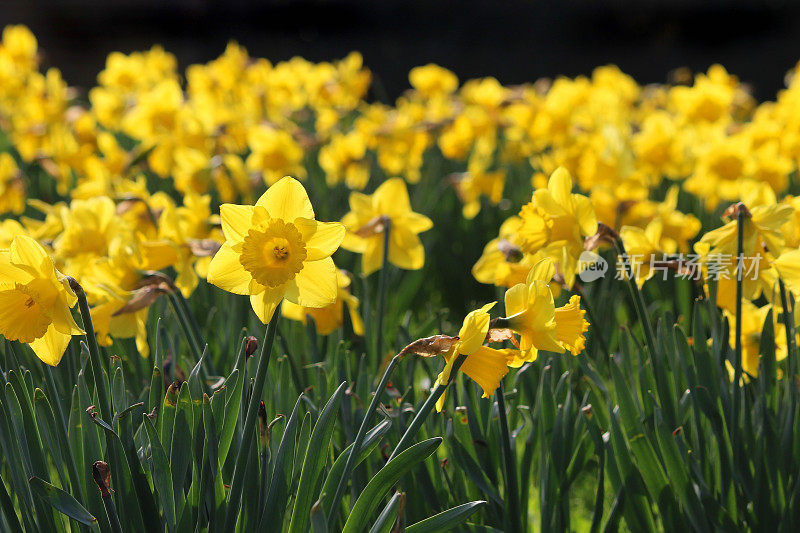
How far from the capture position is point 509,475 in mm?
1312

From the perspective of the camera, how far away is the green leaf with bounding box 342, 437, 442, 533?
3.41 feet

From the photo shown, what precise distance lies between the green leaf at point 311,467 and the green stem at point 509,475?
11.3 inches

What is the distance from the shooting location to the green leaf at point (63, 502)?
3.47ft

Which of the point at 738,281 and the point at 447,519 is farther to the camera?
the point at 738,281

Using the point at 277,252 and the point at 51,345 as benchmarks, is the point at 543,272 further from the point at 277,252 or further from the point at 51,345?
the point at 51,345

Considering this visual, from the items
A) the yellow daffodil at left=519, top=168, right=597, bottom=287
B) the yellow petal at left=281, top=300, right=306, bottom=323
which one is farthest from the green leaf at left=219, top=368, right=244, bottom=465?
the yellow daffodil at left=519, top=168, right=597, bottom=287

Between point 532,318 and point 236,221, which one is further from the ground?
point 236,221

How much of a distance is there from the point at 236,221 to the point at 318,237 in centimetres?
12


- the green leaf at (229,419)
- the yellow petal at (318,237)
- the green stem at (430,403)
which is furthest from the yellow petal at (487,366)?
the green leaf at (229,419)

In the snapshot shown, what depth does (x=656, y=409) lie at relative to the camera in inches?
51.5

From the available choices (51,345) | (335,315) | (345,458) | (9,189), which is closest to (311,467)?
(345,458)

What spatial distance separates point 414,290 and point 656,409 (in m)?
1.42

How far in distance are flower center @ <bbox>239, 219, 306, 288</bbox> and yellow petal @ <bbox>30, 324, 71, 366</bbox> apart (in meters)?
0.32

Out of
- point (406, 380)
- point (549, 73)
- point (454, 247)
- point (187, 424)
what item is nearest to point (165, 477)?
point (187, 424)
